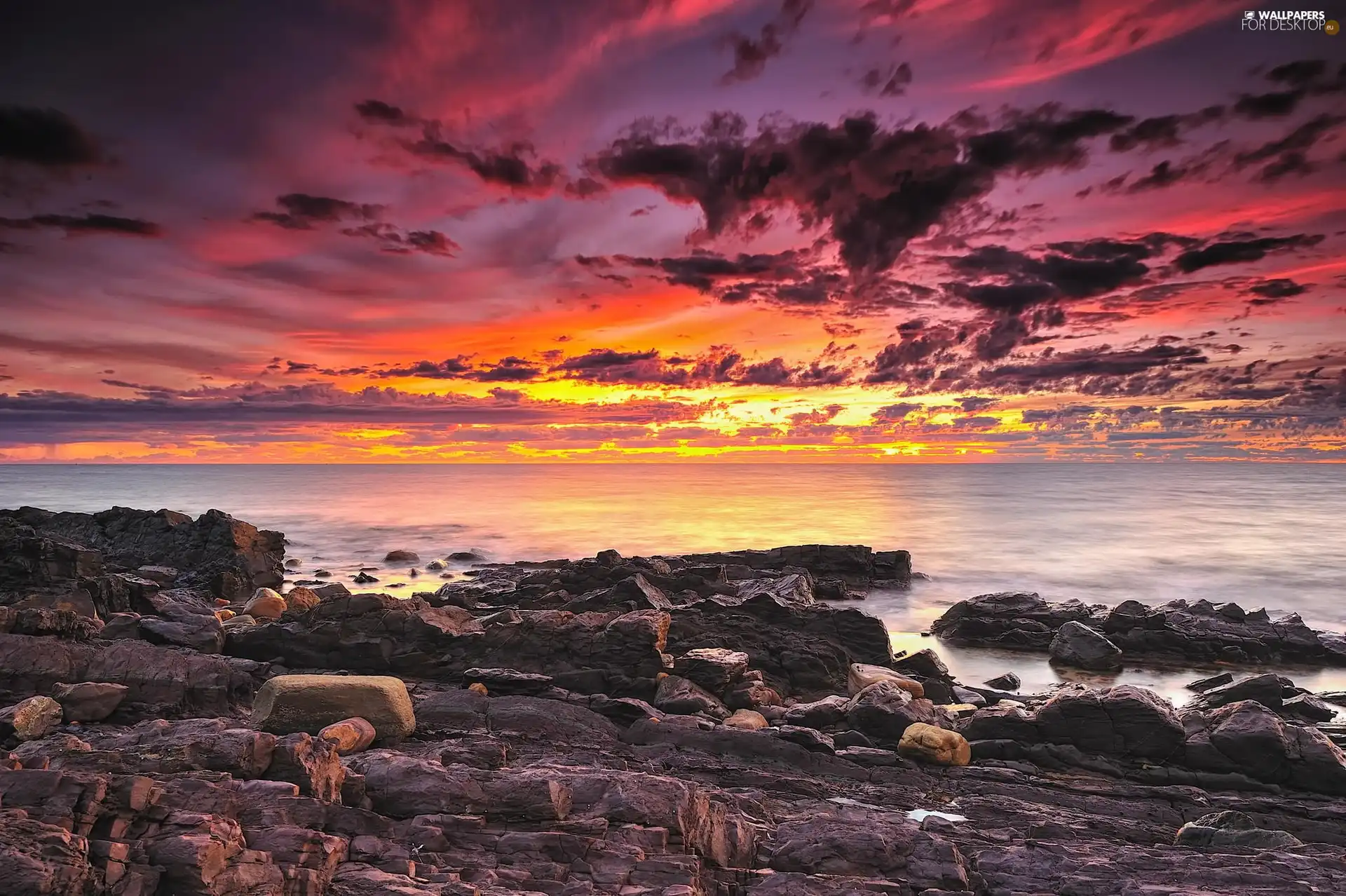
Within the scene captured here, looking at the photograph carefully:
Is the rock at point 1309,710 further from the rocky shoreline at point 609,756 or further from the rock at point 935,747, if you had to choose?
the rock at point 935,747

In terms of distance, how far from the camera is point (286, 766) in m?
6.99

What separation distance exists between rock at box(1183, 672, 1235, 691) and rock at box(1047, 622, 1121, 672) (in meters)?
2.00

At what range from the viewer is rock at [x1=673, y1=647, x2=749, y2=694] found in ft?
49.4

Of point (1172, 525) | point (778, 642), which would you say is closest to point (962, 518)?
point (1172, 525)

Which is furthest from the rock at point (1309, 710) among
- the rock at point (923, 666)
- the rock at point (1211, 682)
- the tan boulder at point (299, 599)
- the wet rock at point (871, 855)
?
the tan boulder at point (299, 599)

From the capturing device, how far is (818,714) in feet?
44.8

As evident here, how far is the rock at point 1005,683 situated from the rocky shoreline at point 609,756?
0.28 m

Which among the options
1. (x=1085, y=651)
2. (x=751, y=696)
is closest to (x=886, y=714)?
(x=751, y=696)

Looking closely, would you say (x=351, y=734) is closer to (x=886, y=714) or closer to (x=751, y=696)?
(x=751, y=696)

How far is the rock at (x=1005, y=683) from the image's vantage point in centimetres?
1920

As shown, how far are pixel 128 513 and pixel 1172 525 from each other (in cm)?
7688

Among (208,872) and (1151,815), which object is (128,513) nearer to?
(208,872)

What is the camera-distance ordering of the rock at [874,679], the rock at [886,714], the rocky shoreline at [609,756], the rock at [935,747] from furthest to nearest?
the rock at [874,679] → the rock at [886,714] → the rock at [935,747] → the rocky shoreline at [609,756]

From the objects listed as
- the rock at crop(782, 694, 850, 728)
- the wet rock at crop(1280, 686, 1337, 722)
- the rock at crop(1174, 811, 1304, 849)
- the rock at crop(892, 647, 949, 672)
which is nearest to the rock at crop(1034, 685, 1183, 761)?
the rock at crop(1174, 811, 1304, 849)
